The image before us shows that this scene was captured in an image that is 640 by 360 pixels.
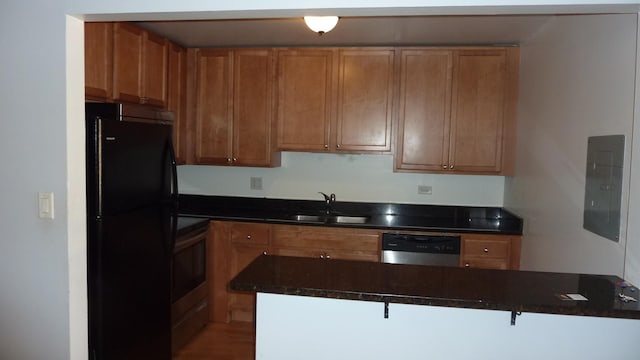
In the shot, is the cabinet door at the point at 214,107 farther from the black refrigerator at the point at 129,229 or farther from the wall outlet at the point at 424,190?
the wall outlet at the point at 424,190

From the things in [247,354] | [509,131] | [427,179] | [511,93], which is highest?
[511,93]

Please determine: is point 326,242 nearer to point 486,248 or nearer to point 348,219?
point 348,219

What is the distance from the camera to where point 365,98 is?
359cm

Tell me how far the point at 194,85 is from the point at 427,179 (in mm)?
2046

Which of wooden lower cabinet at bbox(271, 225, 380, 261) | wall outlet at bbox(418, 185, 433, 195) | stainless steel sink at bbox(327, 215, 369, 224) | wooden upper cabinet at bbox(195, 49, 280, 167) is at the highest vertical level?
wooden upper cabinet at bbox(195, 49, 280, 167)

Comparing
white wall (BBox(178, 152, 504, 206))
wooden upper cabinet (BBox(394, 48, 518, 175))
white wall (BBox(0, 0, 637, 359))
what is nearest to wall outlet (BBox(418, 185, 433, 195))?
white wall (BBox(178, 152, 504, 206))

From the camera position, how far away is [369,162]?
12.9ft

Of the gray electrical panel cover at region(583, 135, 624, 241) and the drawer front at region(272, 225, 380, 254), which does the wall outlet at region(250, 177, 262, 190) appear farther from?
the gray electrical panel cover at region(583, 135, 624, 241)

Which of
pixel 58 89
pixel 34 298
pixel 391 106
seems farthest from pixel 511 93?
pixel 34 298

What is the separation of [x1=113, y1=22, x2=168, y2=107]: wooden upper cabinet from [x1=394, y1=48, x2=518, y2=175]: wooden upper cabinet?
5.80ft

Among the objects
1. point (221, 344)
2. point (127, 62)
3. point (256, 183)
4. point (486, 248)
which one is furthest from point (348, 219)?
point (127, 62)

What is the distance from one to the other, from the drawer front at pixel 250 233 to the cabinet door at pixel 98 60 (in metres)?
1.32

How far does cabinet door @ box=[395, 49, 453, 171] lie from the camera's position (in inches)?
138

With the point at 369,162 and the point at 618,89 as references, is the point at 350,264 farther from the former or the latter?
the point at 369,162
